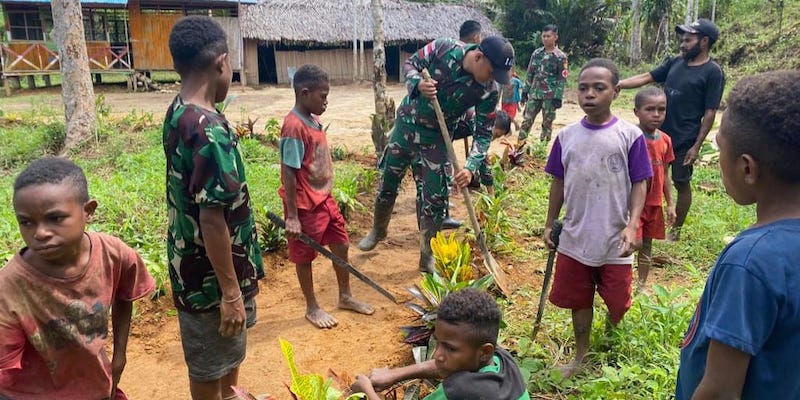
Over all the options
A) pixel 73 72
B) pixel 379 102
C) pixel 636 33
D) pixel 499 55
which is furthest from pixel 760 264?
pixel 636 33

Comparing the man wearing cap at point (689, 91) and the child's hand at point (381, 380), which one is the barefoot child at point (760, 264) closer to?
the child's hand at point (381, 380)

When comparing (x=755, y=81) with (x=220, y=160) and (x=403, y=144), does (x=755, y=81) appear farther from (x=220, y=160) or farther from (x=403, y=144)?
(x=403, y=144)

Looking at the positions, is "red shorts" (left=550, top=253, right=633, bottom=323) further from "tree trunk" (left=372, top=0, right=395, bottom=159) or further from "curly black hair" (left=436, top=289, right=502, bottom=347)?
"tree trunk" (left=372, top=0, right=395, bottom=159)

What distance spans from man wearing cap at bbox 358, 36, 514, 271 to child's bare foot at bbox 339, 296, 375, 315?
808 millimetres

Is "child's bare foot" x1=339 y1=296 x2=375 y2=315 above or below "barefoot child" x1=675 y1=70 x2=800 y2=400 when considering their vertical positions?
below

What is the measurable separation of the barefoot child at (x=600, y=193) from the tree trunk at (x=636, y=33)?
838 inches

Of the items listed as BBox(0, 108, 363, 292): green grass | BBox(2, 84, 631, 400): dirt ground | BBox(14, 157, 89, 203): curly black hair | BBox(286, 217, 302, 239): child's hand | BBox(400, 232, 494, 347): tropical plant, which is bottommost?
BBox(2, 84, 631, 400): dirt ground

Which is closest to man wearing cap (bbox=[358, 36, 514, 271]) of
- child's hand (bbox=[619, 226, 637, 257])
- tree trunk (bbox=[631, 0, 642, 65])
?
child's hand (bbox=[619, 226, 637, 257])

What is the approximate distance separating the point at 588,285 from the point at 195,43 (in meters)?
2.29

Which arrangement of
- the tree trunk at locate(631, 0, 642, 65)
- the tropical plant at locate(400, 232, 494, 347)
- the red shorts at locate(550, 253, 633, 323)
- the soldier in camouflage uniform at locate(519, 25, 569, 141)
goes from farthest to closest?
the tree trunk at locate(631, 0, 642, 65), the soldier in camouflage uniform at locate(519, 25, 569, 141), the tropical plant at locate(400, 232, 494, 347), the red shorts at locate(550, 253, 633, 323)

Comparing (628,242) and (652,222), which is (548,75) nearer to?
(652,222)

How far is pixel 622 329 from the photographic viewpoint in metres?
3.40

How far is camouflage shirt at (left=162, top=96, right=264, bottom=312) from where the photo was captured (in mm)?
2133

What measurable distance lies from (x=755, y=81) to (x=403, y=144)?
3436 millimetres
